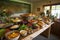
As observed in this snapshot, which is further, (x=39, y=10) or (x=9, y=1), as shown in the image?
(x=39, y=10)

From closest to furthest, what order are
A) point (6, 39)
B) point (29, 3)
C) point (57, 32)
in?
point (6, 39) < point (57, 32) < point (29, 3)

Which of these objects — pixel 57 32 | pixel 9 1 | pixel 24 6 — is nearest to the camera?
pixel 57 32

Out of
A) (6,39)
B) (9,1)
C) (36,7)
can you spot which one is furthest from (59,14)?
(6,39)

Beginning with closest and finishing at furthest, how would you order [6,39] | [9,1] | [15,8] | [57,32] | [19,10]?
[6,39]
[57,32]
[9,1]
[15,8]
[19,10]

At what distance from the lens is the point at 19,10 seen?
536cm

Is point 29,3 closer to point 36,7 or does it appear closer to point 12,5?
point 36,7

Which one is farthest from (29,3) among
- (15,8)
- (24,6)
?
(15,8)

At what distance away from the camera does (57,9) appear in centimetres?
510

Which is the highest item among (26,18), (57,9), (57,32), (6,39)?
(57,9)

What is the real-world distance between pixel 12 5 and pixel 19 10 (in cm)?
83

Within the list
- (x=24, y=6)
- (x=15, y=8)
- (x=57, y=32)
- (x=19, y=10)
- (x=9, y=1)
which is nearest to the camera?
(x=57, y=32)

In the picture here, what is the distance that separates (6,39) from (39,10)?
5.46 meters

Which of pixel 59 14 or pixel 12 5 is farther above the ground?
pixel 12 5

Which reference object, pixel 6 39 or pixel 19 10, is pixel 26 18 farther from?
pixel 19 10
